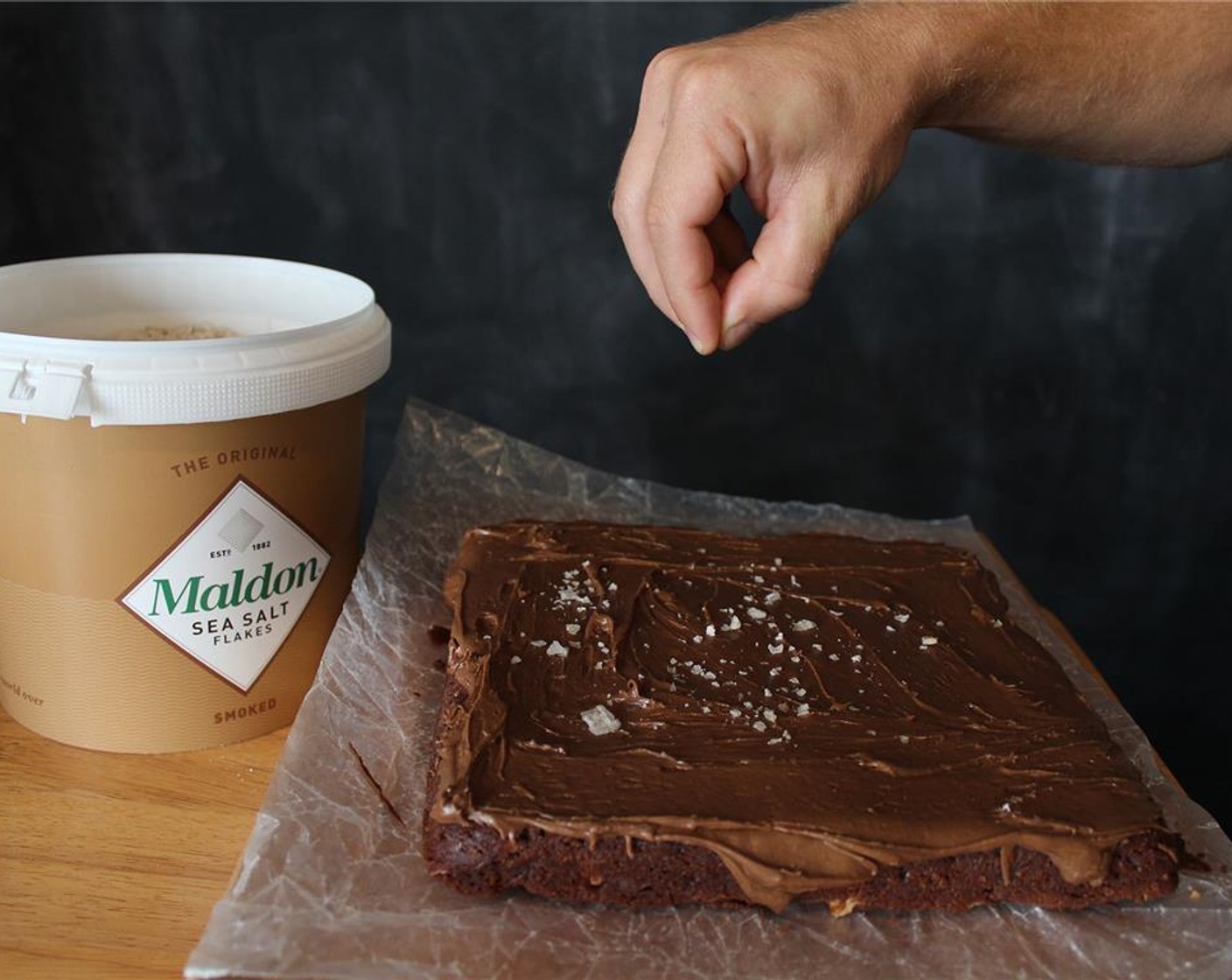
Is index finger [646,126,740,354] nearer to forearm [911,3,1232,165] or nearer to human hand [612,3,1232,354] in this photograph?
human hand [612,3,1232,354]

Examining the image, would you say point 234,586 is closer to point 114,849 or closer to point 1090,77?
point 114,849

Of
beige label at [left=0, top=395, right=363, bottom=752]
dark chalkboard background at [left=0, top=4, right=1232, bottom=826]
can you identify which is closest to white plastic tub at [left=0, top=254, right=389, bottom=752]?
beige label at [left=0, top=395, right=363, bottom=752]

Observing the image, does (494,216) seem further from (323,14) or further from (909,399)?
(909,399)

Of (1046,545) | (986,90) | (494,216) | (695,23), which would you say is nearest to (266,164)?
(494,216)

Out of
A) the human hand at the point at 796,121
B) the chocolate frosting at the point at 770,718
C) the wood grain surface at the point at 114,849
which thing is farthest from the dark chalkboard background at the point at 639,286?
the wood grain surface at the point at 114,849

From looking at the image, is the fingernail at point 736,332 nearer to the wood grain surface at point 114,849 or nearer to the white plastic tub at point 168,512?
the white plastic tub at point 168,512

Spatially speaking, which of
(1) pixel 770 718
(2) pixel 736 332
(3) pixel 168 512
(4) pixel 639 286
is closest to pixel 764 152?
(2) pixel 736 332
